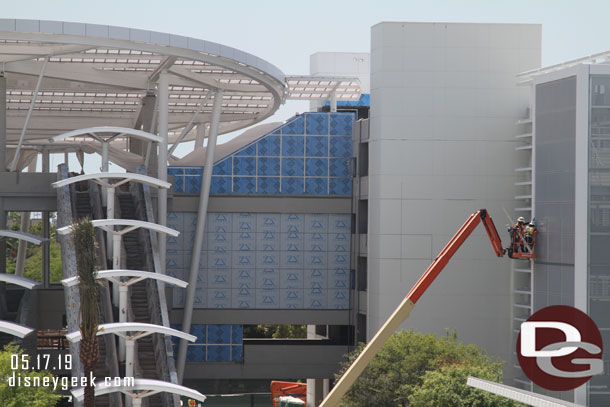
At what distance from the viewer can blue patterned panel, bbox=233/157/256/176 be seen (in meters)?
49.5

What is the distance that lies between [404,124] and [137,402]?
62.7ft

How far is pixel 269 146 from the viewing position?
49.6 meters

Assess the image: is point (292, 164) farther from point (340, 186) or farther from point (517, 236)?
point (517, 236)

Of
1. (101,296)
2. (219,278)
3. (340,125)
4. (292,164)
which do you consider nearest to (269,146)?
(292,164)

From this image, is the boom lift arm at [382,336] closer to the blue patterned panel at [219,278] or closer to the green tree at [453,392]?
the green tree at [453,392]

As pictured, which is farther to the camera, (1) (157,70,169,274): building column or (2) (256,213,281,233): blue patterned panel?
(2) (256,213,281,233): blue patterned panel

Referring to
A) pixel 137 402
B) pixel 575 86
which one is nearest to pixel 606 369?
pixel 575 86

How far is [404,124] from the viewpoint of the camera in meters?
45.2

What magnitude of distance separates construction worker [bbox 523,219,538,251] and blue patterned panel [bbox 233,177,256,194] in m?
14.9

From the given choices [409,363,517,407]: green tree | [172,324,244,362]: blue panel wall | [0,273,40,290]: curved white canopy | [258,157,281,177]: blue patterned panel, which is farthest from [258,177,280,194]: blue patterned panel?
[409,363,517,407]: green tree

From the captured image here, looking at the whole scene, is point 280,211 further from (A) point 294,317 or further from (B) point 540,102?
(B) point 540,102

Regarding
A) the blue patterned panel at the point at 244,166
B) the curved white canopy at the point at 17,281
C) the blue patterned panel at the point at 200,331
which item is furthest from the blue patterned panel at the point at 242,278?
the curved white canopy at the point at 17,281

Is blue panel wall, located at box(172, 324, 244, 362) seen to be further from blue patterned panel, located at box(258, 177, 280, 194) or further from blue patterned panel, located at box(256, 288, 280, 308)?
blue patterned panel, located at box(258, 177, 280, 194)

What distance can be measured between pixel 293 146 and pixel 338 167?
2465 millimetres
